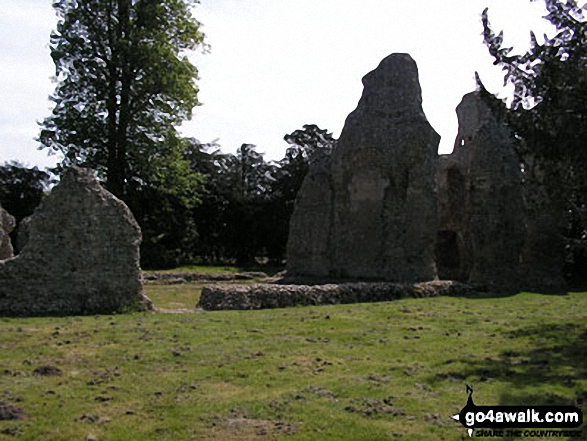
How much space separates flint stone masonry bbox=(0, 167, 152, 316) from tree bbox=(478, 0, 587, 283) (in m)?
8.94

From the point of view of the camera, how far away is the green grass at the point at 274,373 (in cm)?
647

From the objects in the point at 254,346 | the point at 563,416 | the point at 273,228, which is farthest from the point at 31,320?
the point at 273,228

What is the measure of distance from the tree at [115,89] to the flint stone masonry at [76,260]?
16.0 metres

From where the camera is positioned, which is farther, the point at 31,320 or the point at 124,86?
the point at 124,86

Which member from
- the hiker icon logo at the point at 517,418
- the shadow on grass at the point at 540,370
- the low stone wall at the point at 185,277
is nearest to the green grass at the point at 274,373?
the shadow on grass at the point at 540,370

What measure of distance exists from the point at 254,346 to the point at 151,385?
278 cm

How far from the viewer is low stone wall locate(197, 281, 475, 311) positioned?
1579 cm

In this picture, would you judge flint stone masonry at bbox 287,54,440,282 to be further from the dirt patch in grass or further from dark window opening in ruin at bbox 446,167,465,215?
the dirt patch in grass

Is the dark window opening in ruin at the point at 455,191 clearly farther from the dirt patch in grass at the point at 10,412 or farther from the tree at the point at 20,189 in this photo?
the dirt patch in grass at the point at 10,412

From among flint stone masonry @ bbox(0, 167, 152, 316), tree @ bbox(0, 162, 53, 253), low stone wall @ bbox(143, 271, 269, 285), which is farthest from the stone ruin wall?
tree @ bbox(0, 162, 53, 253)

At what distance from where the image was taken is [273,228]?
45.2 metres

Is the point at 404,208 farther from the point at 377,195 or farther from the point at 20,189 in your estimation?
the point at 20,189

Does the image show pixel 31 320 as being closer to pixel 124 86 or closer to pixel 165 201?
pixel 124 86

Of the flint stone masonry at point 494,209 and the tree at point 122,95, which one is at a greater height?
the tree at point 122,95
